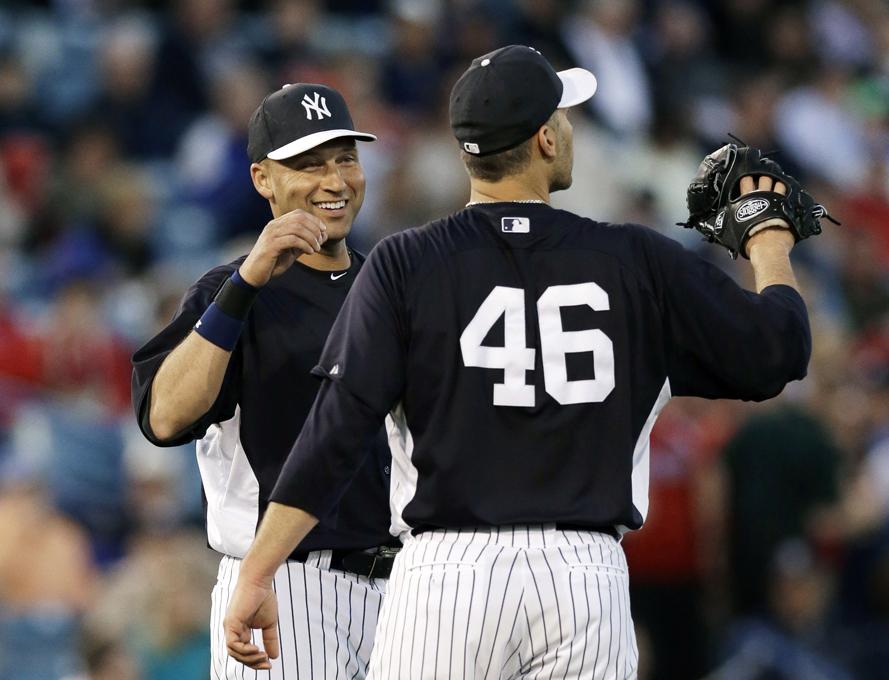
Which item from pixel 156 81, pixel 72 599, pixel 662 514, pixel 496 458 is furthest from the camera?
pixel 156 81

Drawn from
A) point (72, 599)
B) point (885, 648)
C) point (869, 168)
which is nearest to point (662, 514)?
point (885, 648)

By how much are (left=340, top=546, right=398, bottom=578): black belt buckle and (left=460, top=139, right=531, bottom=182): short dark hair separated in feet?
3.55

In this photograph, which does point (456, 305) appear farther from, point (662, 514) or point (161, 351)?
point (662, 514)

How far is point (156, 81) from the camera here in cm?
1081

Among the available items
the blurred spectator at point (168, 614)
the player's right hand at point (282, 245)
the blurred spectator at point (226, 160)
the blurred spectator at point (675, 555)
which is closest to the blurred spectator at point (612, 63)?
the blurred spectator at point (226, 160)

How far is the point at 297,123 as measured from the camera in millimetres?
4348

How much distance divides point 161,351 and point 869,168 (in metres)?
9.87

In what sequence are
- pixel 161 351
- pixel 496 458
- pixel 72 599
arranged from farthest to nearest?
pixel 72 599, pixel 161 351, pixel 496 458

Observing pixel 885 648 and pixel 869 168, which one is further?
pixel 869 168

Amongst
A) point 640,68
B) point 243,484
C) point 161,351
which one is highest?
point 640,68

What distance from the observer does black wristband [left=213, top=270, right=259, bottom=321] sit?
3984mm

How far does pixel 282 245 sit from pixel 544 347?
0.73m

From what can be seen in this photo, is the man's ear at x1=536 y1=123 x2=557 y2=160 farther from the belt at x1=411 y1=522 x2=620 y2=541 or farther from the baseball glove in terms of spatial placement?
the belt at x1=411 y1=522 x2=620 y2=541

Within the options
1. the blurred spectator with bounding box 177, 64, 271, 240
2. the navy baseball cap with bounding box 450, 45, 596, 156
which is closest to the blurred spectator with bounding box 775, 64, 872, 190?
the blurred spectator with bounding box 177, 64, 271, 240
